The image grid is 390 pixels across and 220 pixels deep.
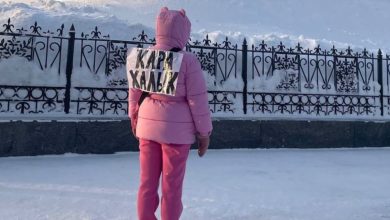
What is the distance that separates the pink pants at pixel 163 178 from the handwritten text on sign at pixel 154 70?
378 mm

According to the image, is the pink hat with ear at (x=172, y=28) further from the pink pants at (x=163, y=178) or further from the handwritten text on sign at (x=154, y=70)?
the pink pants at (x=163, y=178)

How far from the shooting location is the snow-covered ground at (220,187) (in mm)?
3212

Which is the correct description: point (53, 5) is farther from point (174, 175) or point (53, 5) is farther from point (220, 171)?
point (174, 175)

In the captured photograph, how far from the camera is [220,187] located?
13.2 feet

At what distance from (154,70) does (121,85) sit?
4174mm

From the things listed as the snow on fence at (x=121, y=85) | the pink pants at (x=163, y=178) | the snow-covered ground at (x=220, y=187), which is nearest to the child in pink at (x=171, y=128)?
the pink pants at (x=163, y=178)

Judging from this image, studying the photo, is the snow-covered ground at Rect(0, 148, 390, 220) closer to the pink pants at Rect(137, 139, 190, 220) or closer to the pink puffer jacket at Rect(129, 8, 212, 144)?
the pink pants at Rect(137, 139, 190, 220)

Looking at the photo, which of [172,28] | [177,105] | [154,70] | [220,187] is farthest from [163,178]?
[220,187]

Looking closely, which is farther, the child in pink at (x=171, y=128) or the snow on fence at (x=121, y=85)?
the snow on fence at (x=121, y=85)

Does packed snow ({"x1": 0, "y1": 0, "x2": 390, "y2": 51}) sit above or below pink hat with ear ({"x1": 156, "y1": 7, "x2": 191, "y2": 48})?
above

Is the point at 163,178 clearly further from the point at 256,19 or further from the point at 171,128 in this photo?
the point at 256,19

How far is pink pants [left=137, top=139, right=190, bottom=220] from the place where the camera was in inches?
95.5

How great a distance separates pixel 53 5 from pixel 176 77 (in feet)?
38.4

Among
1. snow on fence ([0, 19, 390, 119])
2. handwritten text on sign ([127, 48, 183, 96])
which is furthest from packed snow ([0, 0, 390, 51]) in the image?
handwritten text on sign ([127, 48, 183, 96])
